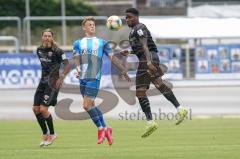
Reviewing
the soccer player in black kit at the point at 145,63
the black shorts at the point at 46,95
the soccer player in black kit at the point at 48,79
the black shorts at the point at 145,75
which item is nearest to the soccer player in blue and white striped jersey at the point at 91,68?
the soccer player in black kit at the point at 145,63

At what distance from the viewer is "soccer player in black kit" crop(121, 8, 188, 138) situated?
15.3 m

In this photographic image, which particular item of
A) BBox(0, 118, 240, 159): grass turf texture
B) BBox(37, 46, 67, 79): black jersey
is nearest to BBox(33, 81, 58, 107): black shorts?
BBox(37, 46, 67, 79): black jersey

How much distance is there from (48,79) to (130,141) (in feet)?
6.70

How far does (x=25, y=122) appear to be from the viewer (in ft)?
75.3

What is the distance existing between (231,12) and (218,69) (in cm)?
1368

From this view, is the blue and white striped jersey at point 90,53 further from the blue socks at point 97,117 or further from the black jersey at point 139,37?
the black jersey at point 139,37

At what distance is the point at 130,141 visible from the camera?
15906mm

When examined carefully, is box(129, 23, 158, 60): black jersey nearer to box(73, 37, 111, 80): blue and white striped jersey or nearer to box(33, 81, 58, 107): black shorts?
box(73, 37, 111, 80): blue and white striped jersey

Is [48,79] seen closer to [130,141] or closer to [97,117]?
[97,117]

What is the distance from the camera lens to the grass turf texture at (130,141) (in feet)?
42.4

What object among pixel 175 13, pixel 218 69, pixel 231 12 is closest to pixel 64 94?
pixel 218 69

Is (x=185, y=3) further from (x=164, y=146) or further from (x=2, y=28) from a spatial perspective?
(x=164, y=146)

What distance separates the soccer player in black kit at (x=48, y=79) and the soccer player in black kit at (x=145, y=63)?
1408 mm

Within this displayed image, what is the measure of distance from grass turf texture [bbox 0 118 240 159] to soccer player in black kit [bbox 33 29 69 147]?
0.40 metres
